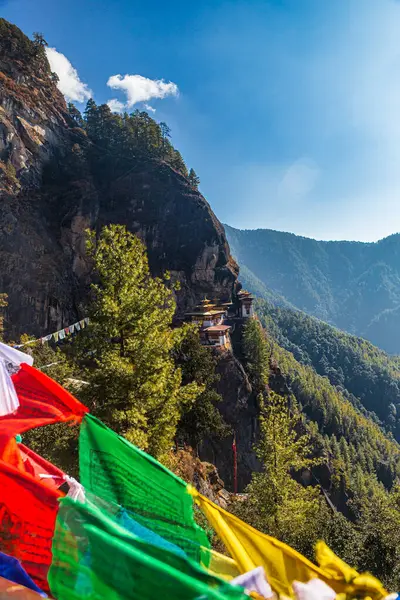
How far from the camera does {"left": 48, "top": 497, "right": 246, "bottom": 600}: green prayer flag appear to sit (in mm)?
1388

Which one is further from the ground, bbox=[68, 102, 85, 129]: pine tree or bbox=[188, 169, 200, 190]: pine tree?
bbox=[68, 102, 85, 129]: pine tree

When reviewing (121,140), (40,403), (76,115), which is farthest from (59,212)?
(40,403)

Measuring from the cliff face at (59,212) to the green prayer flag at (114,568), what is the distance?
3901 centimetres

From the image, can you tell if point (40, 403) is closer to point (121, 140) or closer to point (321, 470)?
point (321, 470)

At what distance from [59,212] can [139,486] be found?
5166 centimetres

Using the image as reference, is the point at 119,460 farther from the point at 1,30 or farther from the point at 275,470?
the point at 1,30

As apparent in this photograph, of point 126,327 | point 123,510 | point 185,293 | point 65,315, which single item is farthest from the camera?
point 185,293

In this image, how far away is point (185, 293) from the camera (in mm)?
53250

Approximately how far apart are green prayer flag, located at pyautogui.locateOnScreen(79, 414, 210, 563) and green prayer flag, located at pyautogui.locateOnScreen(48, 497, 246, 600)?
158cm

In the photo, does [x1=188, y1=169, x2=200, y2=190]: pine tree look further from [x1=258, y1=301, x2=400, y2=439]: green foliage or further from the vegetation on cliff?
[x1=258, y1=301, x2=400, y2=439]: green foliage

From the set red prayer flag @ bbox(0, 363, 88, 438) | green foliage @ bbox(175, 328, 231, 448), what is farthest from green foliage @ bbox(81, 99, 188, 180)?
red prayer flag @ bbox(0, 363, 88, 438)

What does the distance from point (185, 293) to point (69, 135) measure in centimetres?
3420

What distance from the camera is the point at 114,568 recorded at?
1.50 metres

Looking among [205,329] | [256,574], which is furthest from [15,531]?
[205,329]
